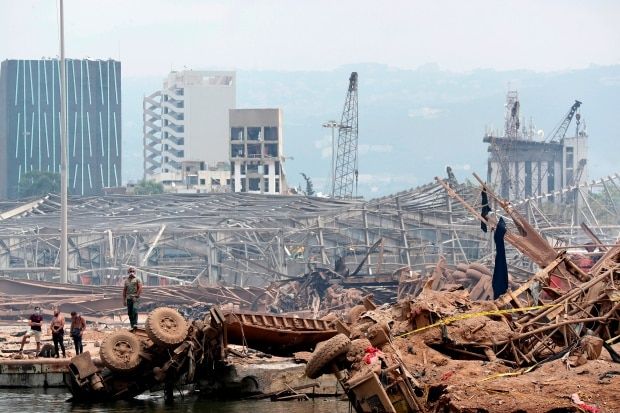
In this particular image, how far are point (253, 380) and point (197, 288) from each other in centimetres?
3909

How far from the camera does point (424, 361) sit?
24766mm

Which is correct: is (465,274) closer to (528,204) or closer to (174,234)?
(528,204)

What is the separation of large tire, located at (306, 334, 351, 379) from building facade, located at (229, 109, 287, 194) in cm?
15144

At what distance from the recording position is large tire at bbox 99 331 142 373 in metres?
28.6

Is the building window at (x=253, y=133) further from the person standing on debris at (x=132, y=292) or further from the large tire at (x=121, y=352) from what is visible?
the large tire at (x=121, y=352)

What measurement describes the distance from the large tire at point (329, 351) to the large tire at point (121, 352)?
18.4 feet

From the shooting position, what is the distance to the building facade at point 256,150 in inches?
6954

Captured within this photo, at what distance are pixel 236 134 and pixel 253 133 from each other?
2.30 m

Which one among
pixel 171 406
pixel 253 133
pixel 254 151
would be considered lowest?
pixel 171 406

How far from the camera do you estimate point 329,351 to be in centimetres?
2367

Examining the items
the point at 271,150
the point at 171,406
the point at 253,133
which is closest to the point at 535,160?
the point at 271,150

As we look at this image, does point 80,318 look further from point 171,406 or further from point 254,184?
point 254,184

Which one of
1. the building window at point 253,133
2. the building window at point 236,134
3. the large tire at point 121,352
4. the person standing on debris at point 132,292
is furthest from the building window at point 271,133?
the large tire at point 121,352

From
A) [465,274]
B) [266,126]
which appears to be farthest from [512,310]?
[266,126]
